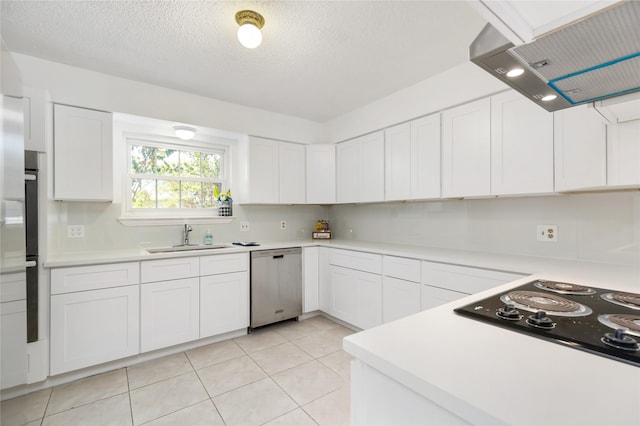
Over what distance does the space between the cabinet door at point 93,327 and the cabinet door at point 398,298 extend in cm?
210

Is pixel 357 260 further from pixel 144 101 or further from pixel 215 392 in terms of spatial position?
pixel 144 101

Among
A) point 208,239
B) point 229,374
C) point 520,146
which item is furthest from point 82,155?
point 520,146

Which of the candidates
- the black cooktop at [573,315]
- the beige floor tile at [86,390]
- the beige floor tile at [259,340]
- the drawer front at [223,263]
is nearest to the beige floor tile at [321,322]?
the beige floor tile at [259,340]

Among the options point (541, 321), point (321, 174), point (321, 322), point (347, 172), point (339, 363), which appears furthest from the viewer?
point (321, 174)

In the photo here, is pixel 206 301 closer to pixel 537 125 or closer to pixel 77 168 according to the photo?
pixel 77 168

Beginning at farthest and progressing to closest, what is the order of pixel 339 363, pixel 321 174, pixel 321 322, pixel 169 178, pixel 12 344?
pixel 321 174 → pixel 321 322 → pixel 169 178 → pixel 339 363 → pixel 12 344

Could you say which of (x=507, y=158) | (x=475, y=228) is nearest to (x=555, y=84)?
(x=507, y=158)

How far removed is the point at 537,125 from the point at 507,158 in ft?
0.89

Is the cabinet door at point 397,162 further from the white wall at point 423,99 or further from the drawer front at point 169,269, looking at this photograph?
the drawer front at point 169,269

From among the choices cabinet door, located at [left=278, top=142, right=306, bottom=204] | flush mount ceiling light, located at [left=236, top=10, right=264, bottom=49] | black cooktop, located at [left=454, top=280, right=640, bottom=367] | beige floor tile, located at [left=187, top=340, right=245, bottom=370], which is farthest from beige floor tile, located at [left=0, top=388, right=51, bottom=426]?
cabinet door, located at [left=278, top=142, right=306, bottom=204]

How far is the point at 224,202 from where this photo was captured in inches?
135

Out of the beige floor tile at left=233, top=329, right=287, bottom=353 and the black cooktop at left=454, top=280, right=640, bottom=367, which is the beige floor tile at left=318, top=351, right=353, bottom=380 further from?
the black cooktop at left=454, top=280, right=640, bottom=367

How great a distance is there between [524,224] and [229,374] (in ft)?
8.49

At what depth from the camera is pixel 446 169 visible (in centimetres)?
251
